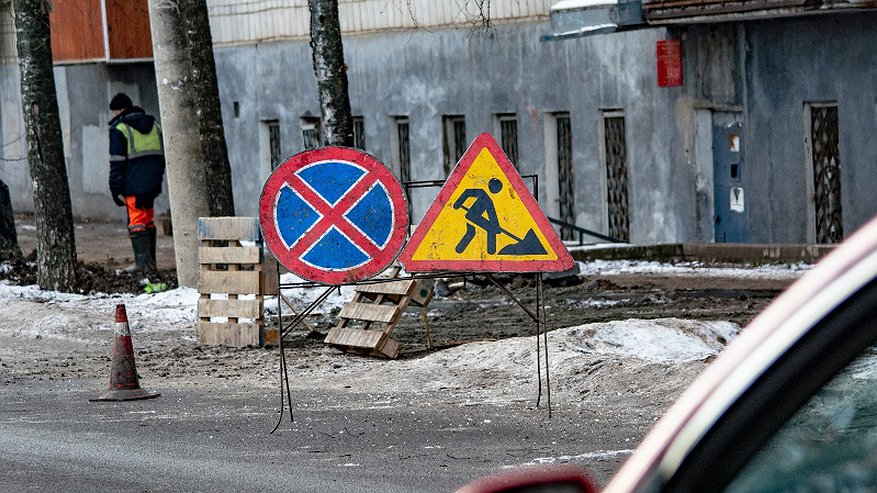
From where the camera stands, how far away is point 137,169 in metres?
21.6

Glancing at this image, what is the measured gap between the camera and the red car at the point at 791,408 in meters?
2.00

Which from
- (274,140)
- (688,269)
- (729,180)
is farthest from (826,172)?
(274,140)

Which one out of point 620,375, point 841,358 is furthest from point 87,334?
point 841,358

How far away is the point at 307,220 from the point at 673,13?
12.6 metres

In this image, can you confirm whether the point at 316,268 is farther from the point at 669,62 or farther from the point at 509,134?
the point at 509,134

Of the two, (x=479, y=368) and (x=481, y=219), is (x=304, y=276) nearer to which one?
(x=481, y=219)

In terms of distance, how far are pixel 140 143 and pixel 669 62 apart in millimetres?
7239

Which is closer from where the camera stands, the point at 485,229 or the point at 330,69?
the point at 485,229

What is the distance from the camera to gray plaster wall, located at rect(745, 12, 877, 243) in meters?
21.0

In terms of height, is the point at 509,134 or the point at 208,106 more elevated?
the point at 208,106

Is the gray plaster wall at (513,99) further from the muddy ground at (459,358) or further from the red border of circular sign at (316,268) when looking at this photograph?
the red border of circular sign at (316,268)

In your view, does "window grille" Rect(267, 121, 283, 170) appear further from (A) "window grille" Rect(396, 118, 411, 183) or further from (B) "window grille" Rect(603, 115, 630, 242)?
(B) "window grille" Rect(603, 115, 630, 242)

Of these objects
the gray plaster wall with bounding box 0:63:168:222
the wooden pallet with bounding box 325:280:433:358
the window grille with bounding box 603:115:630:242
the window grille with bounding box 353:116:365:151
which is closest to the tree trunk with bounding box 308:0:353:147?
the wooden pallet with bounding box 325:280:433:358

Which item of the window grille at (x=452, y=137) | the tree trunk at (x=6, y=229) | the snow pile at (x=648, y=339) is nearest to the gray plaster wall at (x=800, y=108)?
the window grille at (x=452, y=137)
